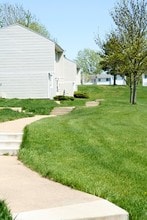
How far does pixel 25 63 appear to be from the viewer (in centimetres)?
3312

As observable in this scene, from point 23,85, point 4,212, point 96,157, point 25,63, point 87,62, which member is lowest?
point 96,157

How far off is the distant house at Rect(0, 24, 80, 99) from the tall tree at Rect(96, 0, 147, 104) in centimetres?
777

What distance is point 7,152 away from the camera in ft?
30.5

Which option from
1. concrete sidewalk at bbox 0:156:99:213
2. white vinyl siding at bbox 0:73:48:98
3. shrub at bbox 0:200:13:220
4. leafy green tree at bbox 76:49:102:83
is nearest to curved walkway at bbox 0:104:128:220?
concrete sidewalk at bbox 0:156:99:213

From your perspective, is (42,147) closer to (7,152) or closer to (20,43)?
(7,152)

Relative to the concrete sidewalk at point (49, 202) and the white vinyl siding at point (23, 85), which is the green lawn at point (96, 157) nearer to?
the concrete sidewalk at point (49, 202)

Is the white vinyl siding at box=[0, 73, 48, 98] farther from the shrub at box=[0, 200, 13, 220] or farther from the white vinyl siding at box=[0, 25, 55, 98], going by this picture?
the shrub at box=[0, 200, 13, 220]

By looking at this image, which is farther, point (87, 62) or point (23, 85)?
point (87, 62)

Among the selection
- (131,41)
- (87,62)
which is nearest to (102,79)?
(87,62)

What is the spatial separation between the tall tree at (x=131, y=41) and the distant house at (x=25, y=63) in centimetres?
777

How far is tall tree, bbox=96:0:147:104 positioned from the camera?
2500 cm

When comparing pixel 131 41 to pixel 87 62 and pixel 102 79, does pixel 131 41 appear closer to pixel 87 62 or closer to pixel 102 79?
pixel 102 79

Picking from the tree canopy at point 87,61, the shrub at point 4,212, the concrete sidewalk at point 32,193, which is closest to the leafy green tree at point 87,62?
the tree canopy at point 87,61

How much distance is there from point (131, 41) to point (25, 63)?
10585mm
